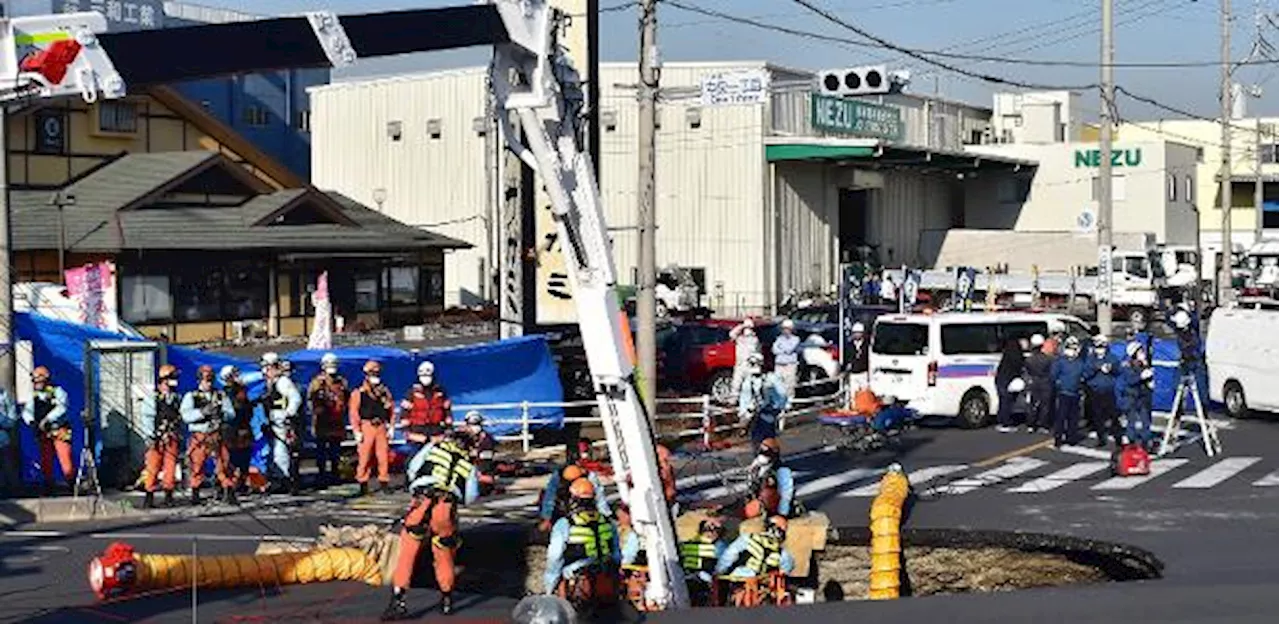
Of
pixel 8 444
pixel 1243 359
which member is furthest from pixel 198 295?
pixel 1243 359

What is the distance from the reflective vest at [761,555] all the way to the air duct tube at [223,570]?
10.5 ft

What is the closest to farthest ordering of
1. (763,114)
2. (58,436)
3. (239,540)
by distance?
1. (239,540)
2. (58,436)
3. (763,114)

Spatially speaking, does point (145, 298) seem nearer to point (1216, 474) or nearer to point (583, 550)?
point (1216, 474)

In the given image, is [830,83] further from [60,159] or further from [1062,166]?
[1062,166]

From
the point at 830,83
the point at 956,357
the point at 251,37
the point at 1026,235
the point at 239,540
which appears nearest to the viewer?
the point at 251,37

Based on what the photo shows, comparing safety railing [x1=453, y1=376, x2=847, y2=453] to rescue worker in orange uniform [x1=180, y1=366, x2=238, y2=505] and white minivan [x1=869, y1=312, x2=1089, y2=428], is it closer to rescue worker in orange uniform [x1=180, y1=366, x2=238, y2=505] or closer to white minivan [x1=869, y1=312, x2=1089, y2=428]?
white minivan [x1=869, y1=312, x2=1089, y2=428]

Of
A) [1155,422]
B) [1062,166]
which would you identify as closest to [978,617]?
[1155,422]

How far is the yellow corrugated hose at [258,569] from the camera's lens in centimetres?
1402

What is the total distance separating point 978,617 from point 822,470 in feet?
33.0

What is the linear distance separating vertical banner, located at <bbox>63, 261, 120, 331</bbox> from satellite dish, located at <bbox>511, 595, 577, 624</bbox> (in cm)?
1324

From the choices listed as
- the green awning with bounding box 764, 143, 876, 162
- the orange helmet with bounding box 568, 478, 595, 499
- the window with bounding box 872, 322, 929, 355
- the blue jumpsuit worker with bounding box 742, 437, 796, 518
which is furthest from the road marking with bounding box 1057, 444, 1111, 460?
the green awning with bounding box 764, 143, 876, 162

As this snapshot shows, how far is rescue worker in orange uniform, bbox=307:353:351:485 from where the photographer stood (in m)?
21.2

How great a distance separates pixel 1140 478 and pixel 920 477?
2704 mm

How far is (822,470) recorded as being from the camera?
23188 millimetres
